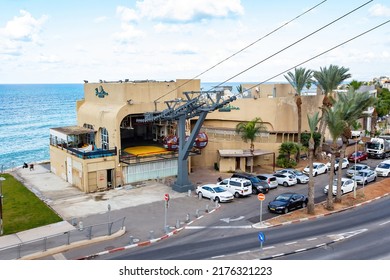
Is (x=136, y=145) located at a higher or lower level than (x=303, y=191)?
higher

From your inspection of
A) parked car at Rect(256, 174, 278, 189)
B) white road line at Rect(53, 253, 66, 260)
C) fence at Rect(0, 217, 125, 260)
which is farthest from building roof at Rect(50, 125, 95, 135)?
white road line at Rect(53, 253, 66, 260)

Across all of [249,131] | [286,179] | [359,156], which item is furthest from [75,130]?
[359,156]

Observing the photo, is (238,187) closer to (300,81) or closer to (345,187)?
(345,187)

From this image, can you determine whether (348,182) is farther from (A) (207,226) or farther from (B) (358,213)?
(A) (207,226)

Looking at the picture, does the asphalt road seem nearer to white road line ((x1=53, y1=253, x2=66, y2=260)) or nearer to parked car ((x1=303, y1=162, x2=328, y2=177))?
white road line ((x1=53, y1=253, x2=66, y2=260))

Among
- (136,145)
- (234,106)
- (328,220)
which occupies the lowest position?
(328,220)

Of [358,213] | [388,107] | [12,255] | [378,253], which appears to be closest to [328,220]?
[358,213]

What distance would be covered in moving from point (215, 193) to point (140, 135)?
21.2m

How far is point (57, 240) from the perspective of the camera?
24109 mm

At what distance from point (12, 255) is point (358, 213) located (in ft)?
76.6

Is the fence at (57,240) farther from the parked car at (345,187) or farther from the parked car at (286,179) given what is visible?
the parked car at (345,187)

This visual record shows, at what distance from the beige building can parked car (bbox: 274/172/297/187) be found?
643 centimetres

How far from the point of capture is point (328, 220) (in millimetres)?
28484

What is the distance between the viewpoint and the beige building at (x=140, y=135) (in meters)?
38.5
